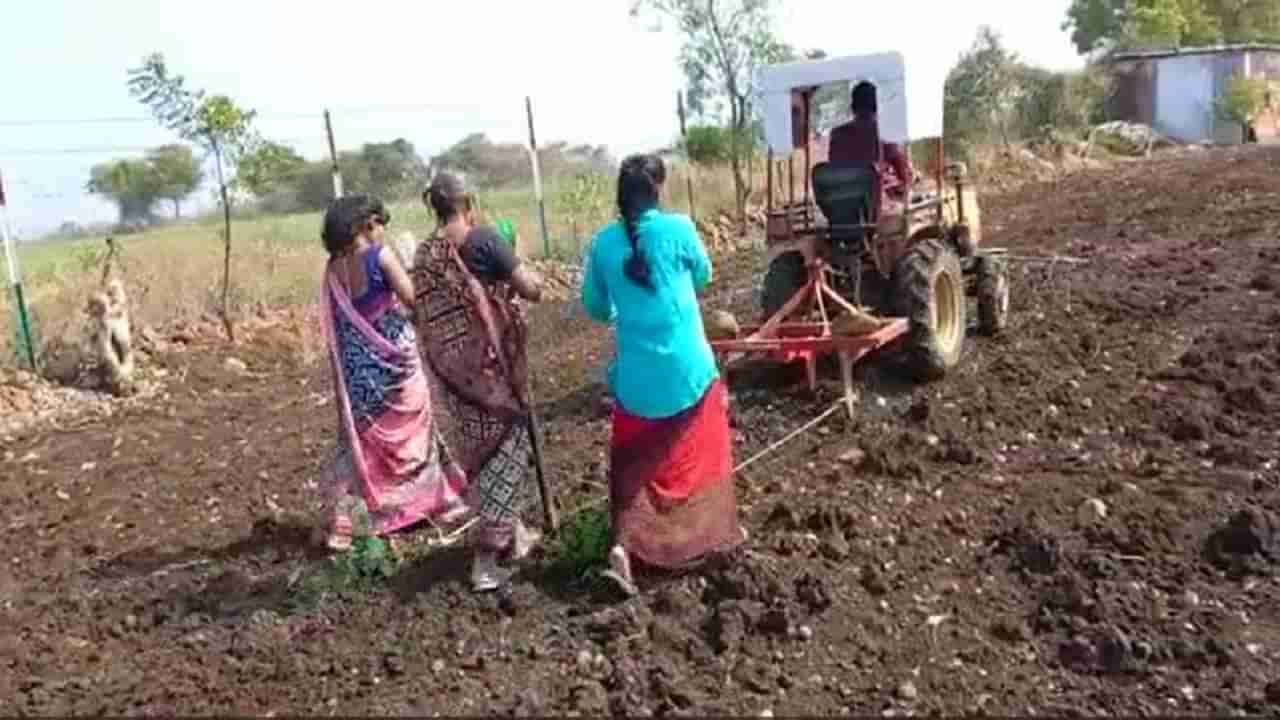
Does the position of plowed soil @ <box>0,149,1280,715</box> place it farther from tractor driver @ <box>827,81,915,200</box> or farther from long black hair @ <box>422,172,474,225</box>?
long black hair @ <box>422,172,474,225</box>

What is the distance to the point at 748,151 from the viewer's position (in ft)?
73.3

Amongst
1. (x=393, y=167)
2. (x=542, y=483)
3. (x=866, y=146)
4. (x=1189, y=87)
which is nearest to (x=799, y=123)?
(x=866, y=146)

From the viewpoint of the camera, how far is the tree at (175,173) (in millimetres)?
16547

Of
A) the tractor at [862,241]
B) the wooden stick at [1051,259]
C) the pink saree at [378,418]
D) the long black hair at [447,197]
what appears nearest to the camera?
the long black hair at [447,197]

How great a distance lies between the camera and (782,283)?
9.47 metres

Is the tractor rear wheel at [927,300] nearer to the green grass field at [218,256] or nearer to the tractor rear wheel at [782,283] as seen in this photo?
the tractor rear wheel at [782,283]

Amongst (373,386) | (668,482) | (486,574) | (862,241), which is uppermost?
(862,241)

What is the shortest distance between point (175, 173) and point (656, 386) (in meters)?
15.7

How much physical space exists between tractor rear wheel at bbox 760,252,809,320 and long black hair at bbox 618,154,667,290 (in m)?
3.78

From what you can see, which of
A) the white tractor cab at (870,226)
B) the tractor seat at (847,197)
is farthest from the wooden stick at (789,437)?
the tractor seat at (847,197)

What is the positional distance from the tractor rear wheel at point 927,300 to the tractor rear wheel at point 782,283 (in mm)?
628

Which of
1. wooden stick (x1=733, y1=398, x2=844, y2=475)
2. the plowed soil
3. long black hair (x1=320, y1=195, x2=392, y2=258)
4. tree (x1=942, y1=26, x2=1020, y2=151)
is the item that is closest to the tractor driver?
the plowed soil

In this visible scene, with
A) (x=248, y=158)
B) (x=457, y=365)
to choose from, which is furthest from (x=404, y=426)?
→ (x=248, y=158)

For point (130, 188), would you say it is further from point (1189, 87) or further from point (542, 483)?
point (1189, 87)
